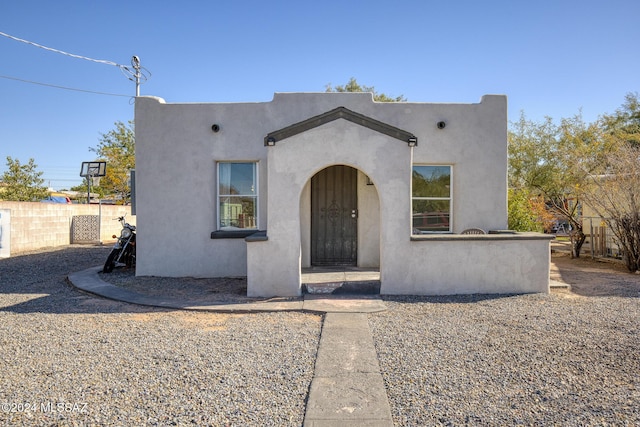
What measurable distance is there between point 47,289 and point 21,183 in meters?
19.4

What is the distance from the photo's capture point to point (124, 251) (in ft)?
32.4

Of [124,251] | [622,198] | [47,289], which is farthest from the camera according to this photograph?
[622,198]

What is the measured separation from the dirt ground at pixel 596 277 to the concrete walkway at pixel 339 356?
4.81m

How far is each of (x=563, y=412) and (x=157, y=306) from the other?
581 cm

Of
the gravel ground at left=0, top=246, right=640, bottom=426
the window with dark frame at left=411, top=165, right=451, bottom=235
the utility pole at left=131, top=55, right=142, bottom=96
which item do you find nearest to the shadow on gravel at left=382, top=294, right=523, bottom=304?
the gravel ground at left=0, top=246, right=640, bottom=426

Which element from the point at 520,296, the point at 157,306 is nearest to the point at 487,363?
the point at 520,296

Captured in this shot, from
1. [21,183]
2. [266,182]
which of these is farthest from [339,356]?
[21,183]

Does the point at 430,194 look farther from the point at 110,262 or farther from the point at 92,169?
the point at 92,169

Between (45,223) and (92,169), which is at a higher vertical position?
(92,169)

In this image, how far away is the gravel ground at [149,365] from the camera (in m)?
3.12

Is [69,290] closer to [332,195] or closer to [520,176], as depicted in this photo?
[332,195]

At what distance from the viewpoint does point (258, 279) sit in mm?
7020

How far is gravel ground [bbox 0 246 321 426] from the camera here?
3123 millimetres

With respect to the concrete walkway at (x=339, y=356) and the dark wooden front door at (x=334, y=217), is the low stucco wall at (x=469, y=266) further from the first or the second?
the dark wooden front door at (x=334, y=217)
